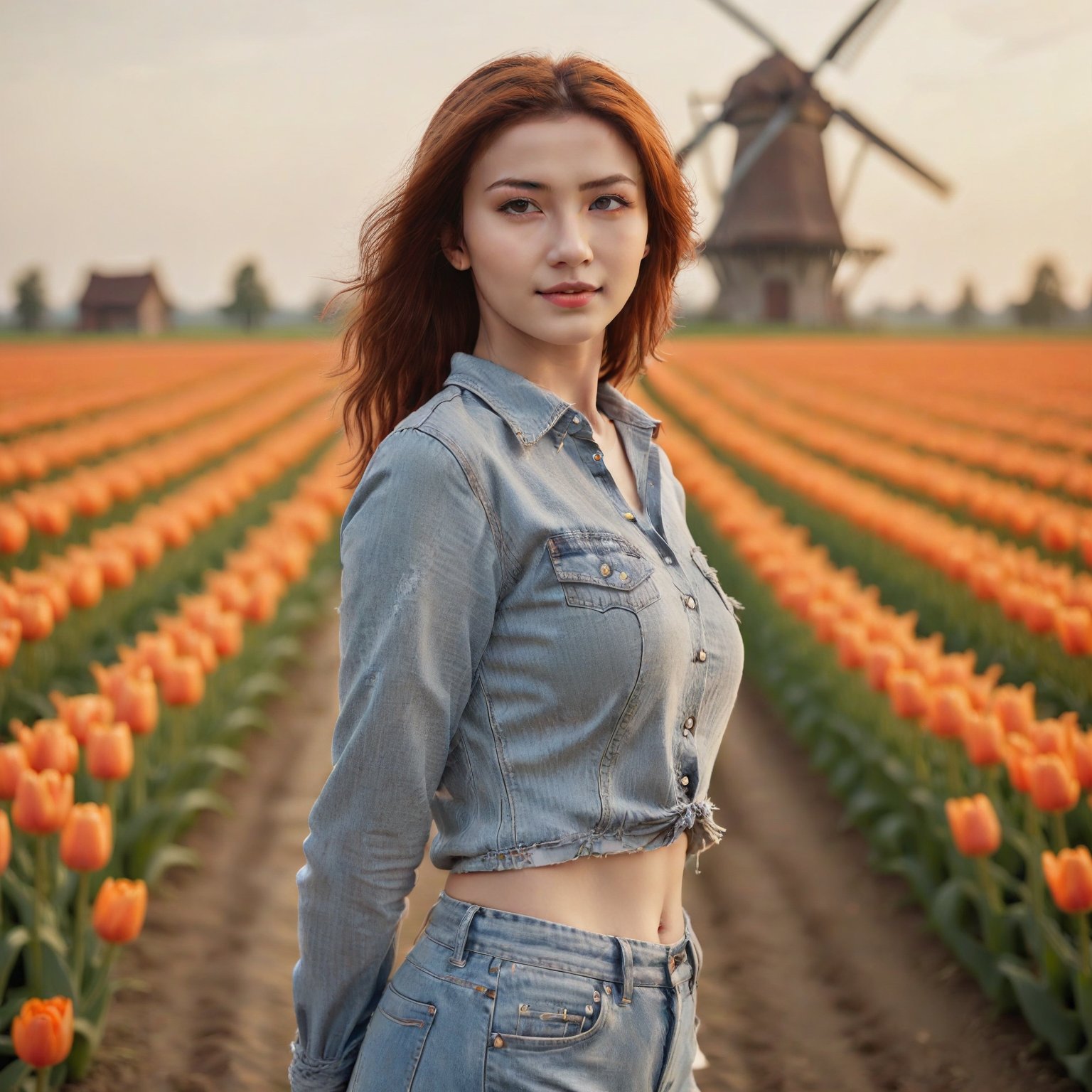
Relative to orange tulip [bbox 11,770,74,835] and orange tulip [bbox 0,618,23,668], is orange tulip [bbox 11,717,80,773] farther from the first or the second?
orange tulip [bbox 0,618,23,668]

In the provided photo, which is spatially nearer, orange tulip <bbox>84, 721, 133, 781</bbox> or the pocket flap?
the pocket flap

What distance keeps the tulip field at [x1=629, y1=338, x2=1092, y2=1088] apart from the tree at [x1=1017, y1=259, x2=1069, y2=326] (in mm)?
14650

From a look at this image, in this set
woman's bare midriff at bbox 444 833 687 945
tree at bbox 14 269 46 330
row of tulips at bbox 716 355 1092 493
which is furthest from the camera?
tree at bbox 14 269 46 330

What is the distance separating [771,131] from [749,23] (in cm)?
310

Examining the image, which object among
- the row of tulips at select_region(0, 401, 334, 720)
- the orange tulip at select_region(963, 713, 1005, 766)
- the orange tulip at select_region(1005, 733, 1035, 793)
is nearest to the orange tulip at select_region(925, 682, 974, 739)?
the orange tulip at select_region(963, 713, 1005, 766)

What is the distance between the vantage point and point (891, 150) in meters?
34.5

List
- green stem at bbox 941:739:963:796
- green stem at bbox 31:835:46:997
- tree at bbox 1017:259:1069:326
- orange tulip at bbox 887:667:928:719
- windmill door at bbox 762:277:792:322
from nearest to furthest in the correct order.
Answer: green stem at bbox 31:835:46:997
green stem at bbox 941:739:963:796
orange tulip at bbox 887:667:928:719
tree at bbox 1017:259:1069:326
windmill door at bbox 762:277:792:322

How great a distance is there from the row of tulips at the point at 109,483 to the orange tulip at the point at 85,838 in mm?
1211

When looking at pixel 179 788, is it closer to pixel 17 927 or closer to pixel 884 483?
pixel 17 927

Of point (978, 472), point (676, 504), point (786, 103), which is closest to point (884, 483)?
point (978, 472)

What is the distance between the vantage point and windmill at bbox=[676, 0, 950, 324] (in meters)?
35.7

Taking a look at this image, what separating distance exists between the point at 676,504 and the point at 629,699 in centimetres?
49

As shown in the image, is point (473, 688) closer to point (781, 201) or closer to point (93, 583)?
point (93, 583)

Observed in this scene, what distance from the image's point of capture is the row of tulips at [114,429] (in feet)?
26.1
